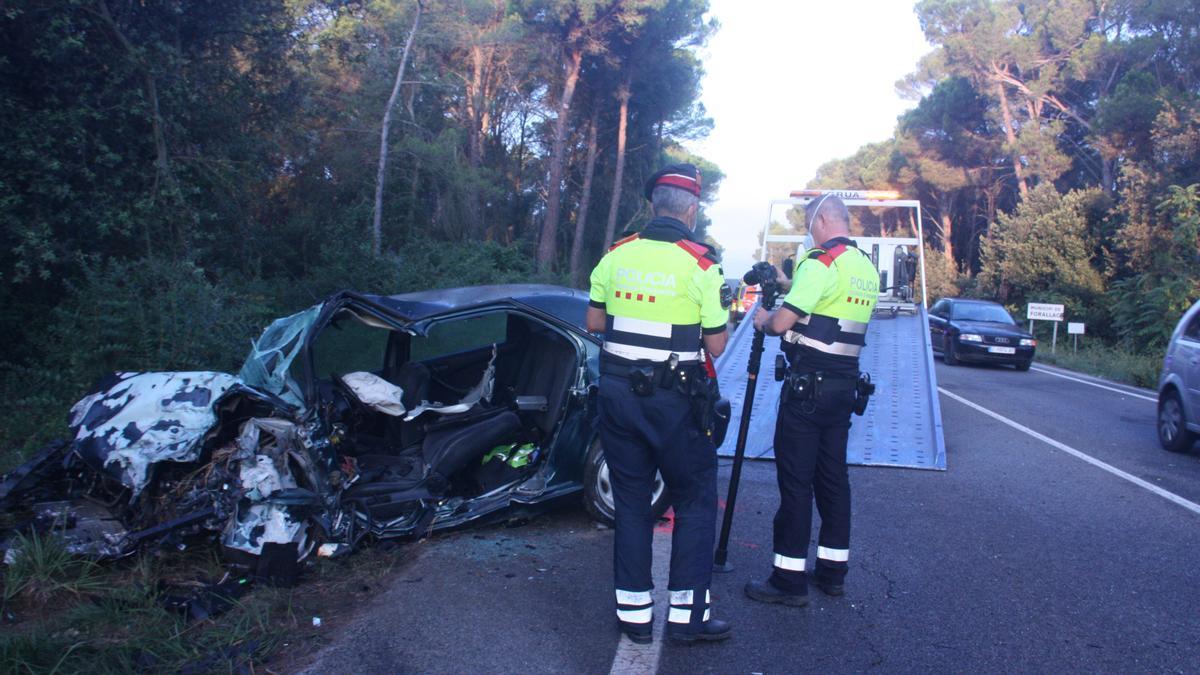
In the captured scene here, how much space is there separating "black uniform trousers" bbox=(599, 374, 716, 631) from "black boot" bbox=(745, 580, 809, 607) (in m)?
0.63

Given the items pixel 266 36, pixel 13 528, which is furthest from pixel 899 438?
pixel 266 36

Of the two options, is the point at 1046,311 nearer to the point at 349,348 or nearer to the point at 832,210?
the point at 832,210

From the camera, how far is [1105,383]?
667 inches

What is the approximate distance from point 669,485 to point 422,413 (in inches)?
87.1

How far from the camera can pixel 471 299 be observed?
5.56m

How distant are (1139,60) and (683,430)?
3262cm

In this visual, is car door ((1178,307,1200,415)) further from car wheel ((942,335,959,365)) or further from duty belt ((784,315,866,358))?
car wheel ((942,335,959,365))

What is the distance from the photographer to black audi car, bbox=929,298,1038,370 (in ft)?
59.5

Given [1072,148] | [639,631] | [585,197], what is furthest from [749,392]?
[1072,148]

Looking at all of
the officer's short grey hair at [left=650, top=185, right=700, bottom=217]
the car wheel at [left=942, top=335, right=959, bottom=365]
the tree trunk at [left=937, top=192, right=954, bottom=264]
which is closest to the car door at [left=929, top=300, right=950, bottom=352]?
the car wheel at [left=942, top=335, right=959, bottom=365]

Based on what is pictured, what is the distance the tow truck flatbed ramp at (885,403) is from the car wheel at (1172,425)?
232 cm

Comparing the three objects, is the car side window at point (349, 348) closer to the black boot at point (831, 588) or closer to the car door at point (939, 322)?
the black boot at point (831, 588)

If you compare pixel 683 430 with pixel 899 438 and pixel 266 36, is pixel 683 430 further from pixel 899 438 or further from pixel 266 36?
pixel 266 36

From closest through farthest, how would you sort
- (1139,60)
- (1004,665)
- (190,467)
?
(1004,665), (190,467), (1139,60)
